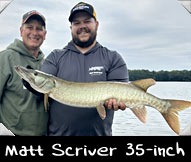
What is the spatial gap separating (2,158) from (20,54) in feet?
2.64

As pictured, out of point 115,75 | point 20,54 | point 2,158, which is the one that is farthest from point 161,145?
point 20,54

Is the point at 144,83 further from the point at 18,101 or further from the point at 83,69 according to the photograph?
the point at 18,101

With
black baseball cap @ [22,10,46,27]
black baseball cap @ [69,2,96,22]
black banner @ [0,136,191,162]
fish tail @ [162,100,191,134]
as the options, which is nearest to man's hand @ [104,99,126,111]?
black banner @ [0,136,191,162]

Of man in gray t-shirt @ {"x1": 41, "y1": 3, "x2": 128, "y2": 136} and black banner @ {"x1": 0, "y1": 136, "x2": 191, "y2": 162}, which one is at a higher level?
man in gray t-shirt @ {"x1": 41, "y1": 3, "x2": 128, "y2": 136}

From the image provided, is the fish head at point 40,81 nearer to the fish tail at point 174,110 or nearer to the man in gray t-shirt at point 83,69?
the man in gray t-shirt at point 83,69

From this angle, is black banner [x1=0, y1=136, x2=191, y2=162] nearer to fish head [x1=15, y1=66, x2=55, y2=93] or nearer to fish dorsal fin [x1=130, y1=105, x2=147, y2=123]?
fish dorsal fin [x1=130, y1=105, x2=147, y2=123]

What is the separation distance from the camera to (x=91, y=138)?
1883mm

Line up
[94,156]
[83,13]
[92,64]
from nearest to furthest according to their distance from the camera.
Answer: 1. [94,156]
2. [92,64]
3. [83,13]

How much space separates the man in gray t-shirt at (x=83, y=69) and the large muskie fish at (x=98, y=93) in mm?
67

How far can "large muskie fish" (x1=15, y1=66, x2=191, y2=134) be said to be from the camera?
185 centimetres

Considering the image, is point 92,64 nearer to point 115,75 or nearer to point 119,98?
point 115,75

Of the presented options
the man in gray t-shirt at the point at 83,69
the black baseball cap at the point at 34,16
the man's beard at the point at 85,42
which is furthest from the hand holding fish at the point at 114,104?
the black baseball cap at the point at 34,16

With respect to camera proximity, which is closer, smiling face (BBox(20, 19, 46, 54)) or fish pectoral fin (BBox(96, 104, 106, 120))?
fish pectoral fin (BBox(96, 104, 106, 120))

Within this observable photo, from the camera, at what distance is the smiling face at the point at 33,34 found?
213 centimetres
